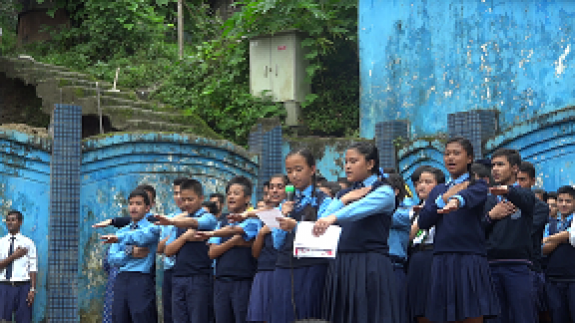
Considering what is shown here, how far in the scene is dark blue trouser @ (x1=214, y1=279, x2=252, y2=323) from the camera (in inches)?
261

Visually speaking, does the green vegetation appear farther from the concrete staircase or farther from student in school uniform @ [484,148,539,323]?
student in school uniform @ [484,148,539,323]

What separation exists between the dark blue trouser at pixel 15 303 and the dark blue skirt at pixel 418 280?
4.73 metres

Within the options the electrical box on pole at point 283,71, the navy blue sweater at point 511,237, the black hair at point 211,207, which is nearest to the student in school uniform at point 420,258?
the navy blue sweater at point 511,237

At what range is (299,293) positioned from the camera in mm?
5625

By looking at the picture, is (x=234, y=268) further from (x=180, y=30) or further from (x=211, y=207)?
(x=180, y=30)

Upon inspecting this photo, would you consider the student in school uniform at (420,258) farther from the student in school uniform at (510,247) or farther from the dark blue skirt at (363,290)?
the dark blue skirt at (363,290)

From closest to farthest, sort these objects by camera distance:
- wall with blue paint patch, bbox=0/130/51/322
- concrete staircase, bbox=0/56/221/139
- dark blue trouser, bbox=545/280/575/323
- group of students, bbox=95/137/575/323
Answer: group of students, bbox=95/137/575/323 < dark blue trouser, bbox=545/280/575/323 < wall with blue paint patch, bbox=0/130/51/322 < concrete staircase, bbox=0/56/221/139

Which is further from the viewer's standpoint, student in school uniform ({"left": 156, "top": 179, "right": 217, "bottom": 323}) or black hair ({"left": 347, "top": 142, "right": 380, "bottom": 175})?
student in school uniform ({"left": 156, "top": 179, "right": 217, "bottom": 323})

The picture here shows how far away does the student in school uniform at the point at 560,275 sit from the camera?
6785 mm

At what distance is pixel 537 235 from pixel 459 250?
1.62 meters

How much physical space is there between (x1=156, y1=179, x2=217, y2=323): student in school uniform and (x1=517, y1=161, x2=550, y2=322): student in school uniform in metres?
2.78

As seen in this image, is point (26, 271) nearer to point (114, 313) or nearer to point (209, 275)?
point (114, 313)

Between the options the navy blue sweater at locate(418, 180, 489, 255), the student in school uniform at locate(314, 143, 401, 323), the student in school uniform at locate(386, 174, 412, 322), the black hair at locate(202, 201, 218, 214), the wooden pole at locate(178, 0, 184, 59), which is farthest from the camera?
the wooden pole at locate(178, 0, 184, 59)

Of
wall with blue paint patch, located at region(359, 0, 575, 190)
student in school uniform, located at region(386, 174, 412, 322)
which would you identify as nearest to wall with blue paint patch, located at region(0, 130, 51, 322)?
student in school uniform, located at region(386, 174, 412, 322)
